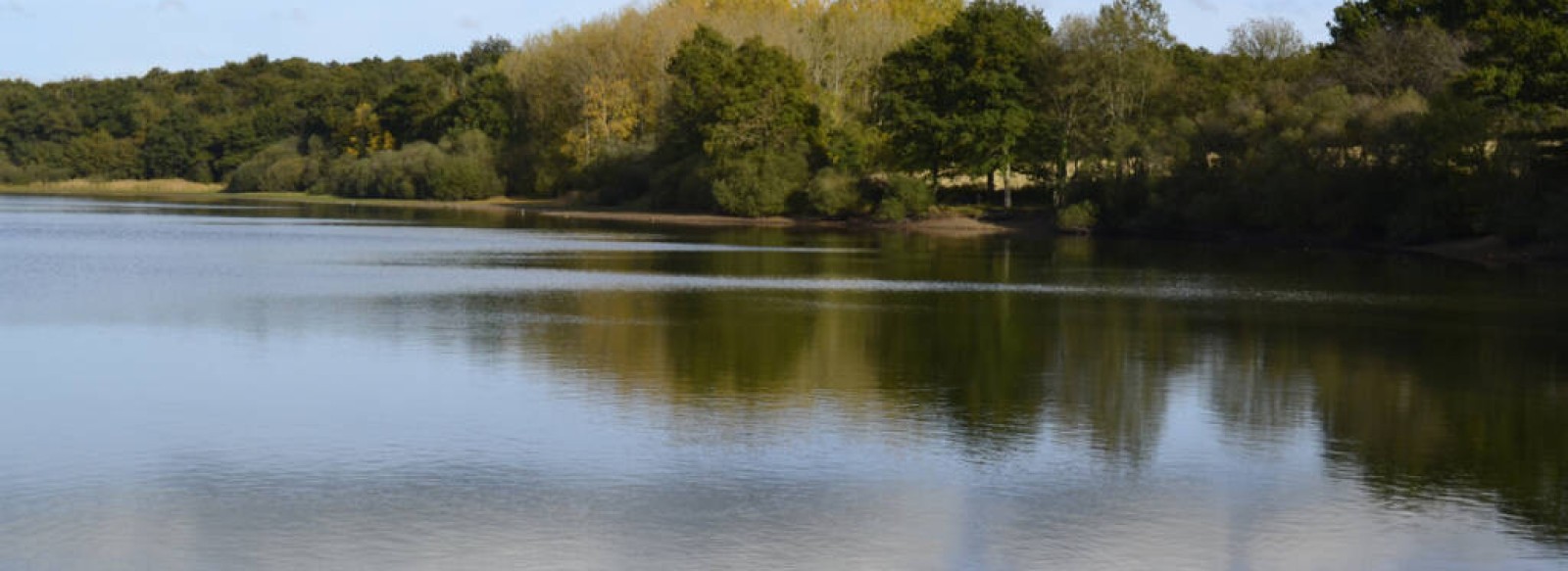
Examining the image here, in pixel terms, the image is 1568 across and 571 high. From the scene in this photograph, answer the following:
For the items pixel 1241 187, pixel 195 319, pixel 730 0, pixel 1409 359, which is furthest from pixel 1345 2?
pixel 195 319

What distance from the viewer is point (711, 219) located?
94812 mm

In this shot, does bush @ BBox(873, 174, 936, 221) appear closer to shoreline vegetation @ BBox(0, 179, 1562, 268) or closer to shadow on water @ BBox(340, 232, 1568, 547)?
shoreline vegetation @ BBox(0, 179, 1562, 268)

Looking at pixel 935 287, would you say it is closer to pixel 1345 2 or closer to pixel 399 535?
pixel 399 535

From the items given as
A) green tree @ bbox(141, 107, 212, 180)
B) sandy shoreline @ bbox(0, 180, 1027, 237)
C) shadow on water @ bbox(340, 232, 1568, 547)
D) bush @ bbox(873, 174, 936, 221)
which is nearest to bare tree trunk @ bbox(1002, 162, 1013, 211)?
sandy shoreline @ bbox(0, 180, 1027, 237)

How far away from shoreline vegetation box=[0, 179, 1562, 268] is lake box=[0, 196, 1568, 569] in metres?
19.6

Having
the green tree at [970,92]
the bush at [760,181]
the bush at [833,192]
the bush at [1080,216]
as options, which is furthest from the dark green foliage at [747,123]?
the bush at [1080,216]

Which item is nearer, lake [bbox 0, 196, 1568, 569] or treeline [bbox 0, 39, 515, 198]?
lake [bbox 0, 196, 1568, 569]

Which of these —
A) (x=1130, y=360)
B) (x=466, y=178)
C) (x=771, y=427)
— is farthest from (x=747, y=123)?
(x=771, y=427)

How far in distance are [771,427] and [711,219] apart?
7599cm

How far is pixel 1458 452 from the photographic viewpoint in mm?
18328

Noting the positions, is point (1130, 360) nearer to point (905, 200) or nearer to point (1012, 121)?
point (1012, 121)

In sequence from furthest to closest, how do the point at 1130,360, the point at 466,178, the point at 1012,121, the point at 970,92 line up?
the point at 466,178 → the point at 970,92 → the point at 1012,121 → the point at 1130,360

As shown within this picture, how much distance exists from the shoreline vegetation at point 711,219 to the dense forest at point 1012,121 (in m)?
0.89

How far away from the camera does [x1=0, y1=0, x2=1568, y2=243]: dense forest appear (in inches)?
2381
